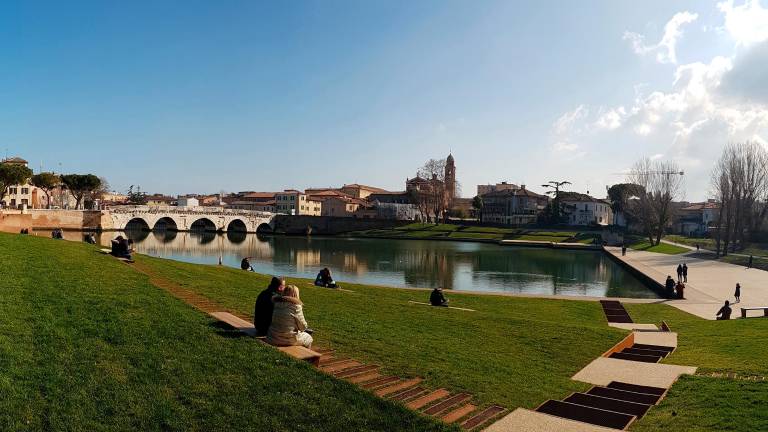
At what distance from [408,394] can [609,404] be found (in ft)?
11.6

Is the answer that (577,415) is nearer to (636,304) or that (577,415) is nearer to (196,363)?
(196,363)

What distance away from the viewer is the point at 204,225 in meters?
113

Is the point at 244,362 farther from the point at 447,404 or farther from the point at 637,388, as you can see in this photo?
the point at 637,388

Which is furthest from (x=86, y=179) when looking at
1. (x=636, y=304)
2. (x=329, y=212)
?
(x=636, y=304)

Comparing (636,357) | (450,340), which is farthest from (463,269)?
(450,340)

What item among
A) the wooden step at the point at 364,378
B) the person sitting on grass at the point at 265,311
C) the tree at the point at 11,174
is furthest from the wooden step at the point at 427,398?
the tree at the point at 11,174

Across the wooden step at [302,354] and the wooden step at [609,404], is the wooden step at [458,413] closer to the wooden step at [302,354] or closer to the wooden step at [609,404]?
the wooden step at [609,404]

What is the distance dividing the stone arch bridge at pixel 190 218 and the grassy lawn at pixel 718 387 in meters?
90.2

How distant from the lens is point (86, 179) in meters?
84.7

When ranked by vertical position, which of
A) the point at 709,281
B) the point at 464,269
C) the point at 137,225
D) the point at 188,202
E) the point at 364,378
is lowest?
the point at 464,269

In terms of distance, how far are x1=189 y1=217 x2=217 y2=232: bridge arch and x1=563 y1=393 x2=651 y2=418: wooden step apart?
101 m

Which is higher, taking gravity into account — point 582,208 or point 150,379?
point 582,208

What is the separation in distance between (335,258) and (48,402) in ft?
162

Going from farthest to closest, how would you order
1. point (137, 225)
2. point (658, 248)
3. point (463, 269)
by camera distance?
point (137, 225), point (658, 248), point (463, 269)
